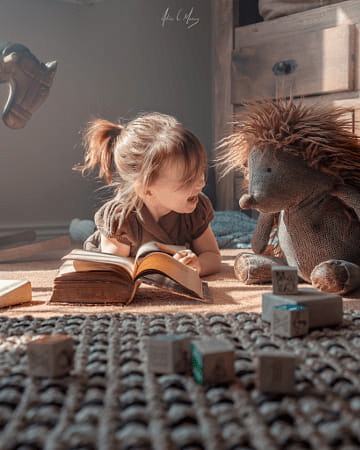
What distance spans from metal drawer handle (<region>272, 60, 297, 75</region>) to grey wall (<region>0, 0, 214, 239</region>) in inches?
24.7

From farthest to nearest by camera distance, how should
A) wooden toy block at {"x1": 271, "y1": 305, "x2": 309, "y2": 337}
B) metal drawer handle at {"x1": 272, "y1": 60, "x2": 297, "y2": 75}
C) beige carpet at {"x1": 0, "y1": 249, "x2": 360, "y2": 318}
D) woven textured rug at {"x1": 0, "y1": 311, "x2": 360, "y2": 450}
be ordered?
metal drawer handle at {"x1": 272, "y1": 60, "x2": 297, "y2": 75} → beige carpet at {"x1": 0, "y1": 249, "x2": 360, "y2": 318} → wooden toy block at {"x1": 271, "y1": 305, "x2": 309, "y2": 337} → woven textured rug at {"x1": 0, "y1": 311, "x2": 360, "y2": 450}

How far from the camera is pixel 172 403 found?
0.46 m

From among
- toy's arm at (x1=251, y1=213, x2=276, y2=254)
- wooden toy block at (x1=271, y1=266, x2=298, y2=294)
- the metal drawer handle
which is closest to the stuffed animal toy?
toy's arm at (x1=251, y1=213, x2=276, y2=254)

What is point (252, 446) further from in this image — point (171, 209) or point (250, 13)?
point (250, 13)

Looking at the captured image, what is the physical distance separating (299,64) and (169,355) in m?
1.87

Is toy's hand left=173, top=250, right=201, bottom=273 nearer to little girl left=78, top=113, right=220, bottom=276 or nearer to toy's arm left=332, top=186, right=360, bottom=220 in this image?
little girl left=78, top=113, right=220, bottom=276

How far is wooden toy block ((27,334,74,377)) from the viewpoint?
0.52m

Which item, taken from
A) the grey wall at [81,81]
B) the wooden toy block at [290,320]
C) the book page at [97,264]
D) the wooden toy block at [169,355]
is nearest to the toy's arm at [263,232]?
the book page at [97,264]

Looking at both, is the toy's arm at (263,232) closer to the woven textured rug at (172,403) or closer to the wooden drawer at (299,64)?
the woven textured rug at (172,403)

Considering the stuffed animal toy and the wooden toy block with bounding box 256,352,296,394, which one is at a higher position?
the stuffed animal toy

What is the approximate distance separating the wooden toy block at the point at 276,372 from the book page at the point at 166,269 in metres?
0.50

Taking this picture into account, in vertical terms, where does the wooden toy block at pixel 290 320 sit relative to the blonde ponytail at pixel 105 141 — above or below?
below

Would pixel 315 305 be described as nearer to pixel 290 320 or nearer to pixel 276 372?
pixel 290 320

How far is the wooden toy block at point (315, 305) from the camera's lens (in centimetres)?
71
